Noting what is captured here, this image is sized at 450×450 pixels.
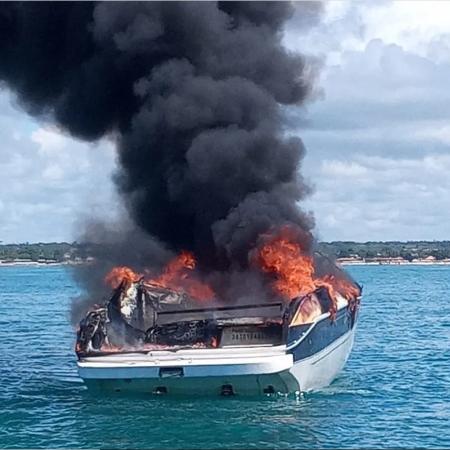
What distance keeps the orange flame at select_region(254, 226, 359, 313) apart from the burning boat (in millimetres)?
42

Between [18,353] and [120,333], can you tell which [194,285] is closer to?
[120,333]

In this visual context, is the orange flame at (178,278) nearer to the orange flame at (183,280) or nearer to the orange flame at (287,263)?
the orange flame at (183,280)

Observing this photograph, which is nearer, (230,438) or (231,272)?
(230,438)

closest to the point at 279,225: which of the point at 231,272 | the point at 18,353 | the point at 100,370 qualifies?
the point at 231,272

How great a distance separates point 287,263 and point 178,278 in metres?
7.09

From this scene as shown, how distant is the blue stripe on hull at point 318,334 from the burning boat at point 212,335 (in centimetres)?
4

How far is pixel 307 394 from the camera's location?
3647 centimetres

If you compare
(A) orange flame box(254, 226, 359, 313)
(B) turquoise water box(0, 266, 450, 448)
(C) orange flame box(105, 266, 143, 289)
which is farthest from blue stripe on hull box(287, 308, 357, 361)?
(C) orange flame box(105, 266, 143, 289)

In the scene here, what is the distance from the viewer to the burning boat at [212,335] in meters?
34.0

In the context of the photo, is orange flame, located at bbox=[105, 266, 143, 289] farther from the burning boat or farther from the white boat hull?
the white boat hull

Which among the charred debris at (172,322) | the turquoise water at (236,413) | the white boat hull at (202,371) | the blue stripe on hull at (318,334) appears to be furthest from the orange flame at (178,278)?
the white boat hull at (202,371)

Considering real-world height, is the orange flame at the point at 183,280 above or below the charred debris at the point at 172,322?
above

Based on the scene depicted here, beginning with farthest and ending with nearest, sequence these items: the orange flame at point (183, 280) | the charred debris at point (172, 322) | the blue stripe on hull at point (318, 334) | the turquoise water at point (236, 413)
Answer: the orange flame at point (183, 280) → the charred debris at point (172, 322) → the blue stripe on hull at point (318, 334) → the turquoise water at point (236, 413)

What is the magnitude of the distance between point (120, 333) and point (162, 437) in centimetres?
878
